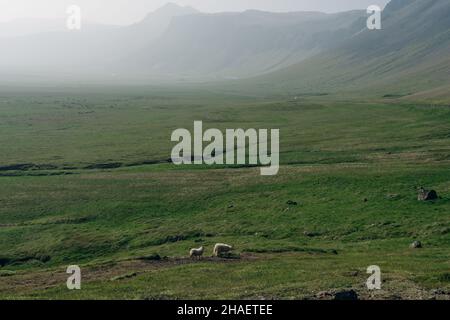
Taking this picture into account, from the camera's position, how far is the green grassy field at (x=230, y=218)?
104 feet

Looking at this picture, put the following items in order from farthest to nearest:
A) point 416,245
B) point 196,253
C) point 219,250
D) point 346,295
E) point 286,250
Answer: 1. point 286,250
2. point 416,245
3. point 196,253
4. point 219,250
5. point 346,295

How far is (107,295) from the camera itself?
29.2m

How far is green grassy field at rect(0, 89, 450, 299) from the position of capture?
104 ft

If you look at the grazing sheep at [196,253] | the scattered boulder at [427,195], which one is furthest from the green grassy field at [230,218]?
the grazing sheep at [196,253]

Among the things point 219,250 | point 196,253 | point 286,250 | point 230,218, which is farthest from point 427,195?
point 196,253

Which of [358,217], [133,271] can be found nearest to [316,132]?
[358,217]

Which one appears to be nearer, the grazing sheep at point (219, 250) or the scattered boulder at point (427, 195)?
the grazing sheep at point (219, 250)

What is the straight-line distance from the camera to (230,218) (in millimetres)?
53375

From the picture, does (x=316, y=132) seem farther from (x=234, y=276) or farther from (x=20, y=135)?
(x=234, y=276)

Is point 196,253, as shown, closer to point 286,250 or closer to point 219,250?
point 219,250

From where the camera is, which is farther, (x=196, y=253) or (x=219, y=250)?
(x=196, y=253)

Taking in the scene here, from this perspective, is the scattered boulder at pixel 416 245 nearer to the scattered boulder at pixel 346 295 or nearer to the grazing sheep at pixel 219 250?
the grazing sheep at pixel 219 250

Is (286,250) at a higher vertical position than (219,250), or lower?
lower
